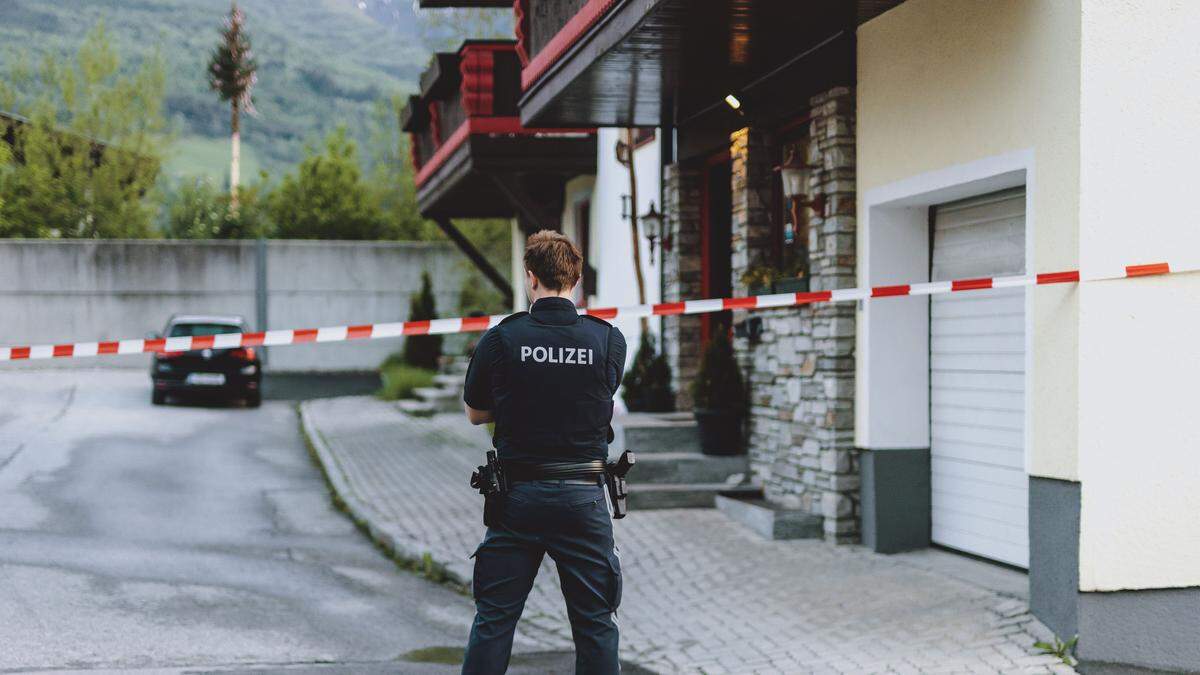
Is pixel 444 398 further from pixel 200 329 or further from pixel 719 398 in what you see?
pixel 719 398

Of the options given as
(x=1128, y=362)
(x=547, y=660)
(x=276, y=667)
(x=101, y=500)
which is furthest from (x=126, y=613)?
(x=1128, y=362)

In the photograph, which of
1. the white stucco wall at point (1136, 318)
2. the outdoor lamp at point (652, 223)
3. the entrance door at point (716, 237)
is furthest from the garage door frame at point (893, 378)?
the outdoor lamp at point (652, 223)

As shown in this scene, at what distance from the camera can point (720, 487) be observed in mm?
10820

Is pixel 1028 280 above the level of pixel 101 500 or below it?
above

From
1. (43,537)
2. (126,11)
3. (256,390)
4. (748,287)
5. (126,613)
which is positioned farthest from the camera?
(126,11)

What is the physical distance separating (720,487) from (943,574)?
304cm

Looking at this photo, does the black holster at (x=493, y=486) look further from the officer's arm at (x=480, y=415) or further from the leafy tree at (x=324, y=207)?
the leafy tree at (x=324, y=207)

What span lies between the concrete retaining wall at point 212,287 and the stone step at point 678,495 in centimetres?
1719

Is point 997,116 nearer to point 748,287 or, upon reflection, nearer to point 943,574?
point 943,574

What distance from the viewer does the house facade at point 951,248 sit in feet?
20.6

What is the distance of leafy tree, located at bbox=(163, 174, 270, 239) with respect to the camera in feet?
114

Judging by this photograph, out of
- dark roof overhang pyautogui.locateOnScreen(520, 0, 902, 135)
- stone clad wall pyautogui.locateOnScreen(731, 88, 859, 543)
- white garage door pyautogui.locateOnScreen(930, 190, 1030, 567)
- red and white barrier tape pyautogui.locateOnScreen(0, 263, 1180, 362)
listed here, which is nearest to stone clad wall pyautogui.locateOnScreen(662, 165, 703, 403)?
dark roof overhang pyautogui.locateOnScreen(520, 0, 902, 135)

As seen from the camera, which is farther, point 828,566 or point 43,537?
point 43,537

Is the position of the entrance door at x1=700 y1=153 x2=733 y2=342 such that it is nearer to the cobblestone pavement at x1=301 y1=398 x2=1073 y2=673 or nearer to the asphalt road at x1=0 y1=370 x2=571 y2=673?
the cobblestone pavement at x1=301 y1=398 x2=1073 y2=673
